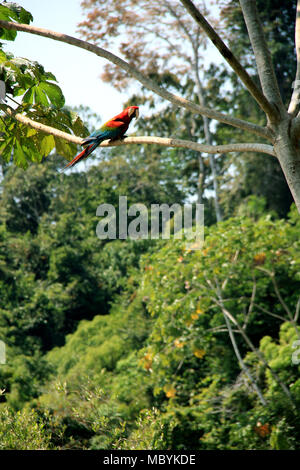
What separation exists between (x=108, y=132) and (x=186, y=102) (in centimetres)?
46

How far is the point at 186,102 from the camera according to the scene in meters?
1.49

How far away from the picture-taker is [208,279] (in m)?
4.89

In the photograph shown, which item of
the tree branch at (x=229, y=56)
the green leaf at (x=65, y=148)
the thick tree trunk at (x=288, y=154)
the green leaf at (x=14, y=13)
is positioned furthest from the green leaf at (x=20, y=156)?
the thick tree trunk at (x=288, y=154)

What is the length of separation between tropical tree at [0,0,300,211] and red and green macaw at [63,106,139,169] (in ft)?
0.17

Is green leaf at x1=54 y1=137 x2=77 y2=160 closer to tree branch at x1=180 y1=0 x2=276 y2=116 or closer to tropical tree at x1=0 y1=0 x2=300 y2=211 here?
tropical tree at x1=0 y1=0 x2=300 y2=211

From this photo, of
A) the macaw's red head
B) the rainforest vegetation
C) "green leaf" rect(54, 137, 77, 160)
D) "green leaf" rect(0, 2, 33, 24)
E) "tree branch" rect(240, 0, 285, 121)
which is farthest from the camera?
the rainforest vegetation

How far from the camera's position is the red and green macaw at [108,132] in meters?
1.69

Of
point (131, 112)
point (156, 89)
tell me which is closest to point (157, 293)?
Answer: point (131, 112)

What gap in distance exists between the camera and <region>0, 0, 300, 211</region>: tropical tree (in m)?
1.39

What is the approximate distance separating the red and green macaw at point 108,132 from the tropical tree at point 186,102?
5 cm

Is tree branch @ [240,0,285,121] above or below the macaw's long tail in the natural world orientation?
above

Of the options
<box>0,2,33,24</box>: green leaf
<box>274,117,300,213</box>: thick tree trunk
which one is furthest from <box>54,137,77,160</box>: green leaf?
<box>274,117,300,213</box>: thick tree trunk

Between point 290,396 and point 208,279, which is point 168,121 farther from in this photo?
point 290,396
